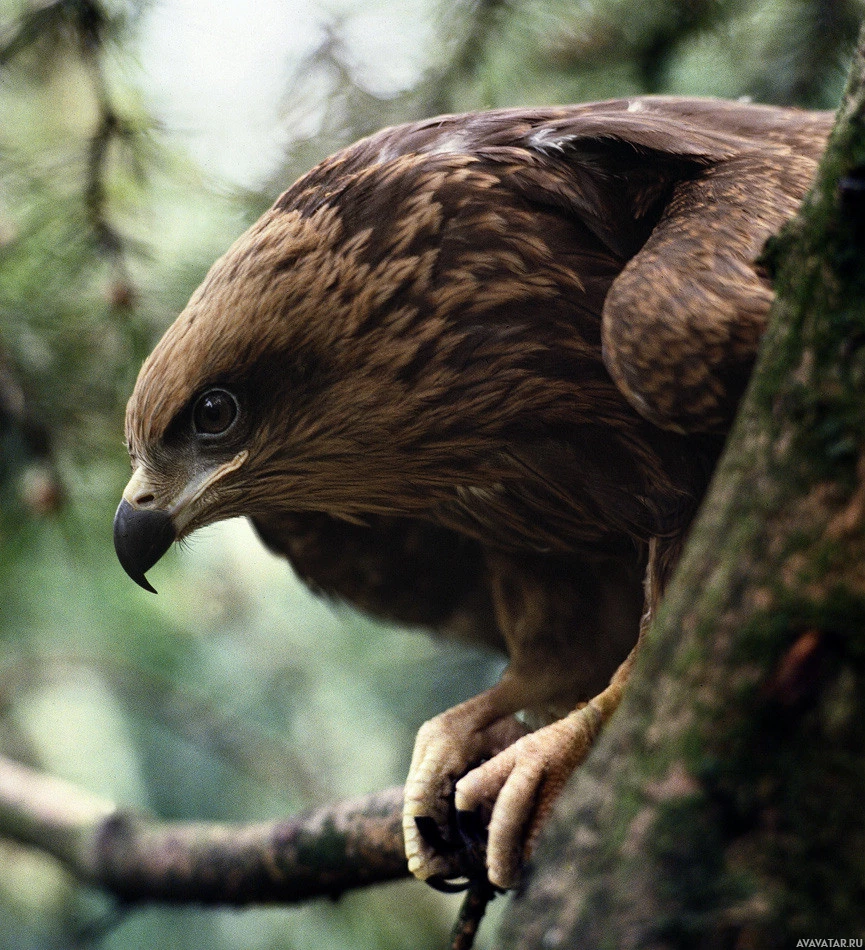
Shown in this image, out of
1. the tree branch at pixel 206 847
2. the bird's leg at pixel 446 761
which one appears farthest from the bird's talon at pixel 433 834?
the tree branch at pixel 206 847

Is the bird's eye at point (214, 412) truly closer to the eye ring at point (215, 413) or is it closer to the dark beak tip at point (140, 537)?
the eye ring at point (215, 413)

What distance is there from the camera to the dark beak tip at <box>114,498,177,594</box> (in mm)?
1894

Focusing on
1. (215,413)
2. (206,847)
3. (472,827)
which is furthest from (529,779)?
(206,847)

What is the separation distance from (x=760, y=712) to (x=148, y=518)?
1.26 meters

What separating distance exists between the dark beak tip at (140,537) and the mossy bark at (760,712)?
109cm

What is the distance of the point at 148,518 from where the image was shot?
1910mm

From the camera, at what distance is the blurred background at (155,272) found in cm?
283

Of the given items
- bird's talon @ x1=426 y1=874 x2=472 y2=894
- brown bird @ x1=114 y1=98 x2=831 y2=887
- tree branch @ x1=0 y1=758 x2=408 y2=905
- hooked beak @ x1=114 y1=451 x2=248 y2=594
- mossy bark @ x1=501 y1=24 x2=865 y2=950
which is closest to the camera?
mossy bark @ x1=501 y1=24 x2=865 y2=950

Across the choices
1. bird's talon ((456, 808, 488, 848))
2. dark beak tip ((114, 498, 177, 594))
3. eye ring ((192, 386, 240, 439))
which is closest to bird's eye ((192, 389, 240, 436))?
eye ring ((192, 386, 240, 439))

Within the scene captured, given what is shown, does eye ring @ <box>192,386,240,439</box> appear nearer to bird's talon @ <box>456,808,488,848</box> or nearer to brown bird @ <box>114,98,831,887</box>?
brown bird @ <box>114,98,831,887</box>

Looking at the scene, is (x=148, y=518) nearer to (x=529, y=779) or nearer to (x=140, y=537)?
(x=140, y=537)

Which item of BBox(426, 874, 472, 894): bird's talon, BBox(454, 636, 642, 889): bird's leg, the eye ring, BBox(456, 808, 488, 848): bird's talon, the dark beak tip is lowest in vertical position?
BBox(426, 874, 472, 894): bird's talon

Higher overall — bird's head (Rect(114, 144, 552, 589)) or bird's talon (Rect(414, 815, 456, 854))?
bird's head (Rect(114, 144, 552, 589))

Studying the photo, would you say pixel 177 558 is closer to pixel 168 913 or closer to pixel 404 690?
pixel 404 690
